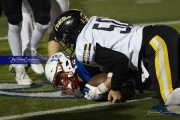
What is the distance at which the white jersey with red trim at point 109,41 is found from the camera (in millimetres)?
4691

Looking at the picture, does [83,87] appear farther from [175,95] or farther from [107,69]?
[175,95]

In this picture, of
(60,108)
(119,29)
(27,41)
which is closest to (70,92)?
(60,108)

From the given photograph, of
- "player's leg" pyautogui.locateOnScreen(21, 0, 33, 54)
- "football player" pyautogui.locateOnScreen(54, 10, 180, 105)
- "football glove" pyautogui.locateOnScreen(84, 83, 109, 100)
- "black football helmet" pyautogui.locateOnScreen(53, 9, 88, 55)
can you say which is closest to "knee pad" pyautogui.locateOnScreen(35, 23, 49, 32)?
"player's leg" pyautogui.locateOnScreen(21, 0, 33, 54)

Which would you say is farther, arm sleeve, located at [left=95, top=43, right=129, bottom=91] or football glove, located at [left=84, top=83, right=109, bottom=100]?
football glove, located at [left=84, top=83, right=109, bottom=100]

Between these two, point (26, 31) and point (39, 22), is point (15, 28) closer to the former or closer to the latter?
point (39, 22)

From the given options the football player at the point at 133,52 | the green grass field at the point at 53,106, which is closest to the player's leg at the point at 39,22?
the green grass field at the point at 53,106

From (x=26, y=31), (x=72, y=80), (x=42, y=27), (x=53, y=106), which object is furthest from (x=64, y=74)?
(x=26, y=31)

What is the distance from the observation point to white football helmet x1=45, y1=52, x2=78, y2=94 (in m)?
5.11

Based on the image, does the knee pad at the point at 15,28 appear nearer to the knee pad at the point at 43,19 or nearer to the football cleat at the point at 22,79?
the knee pad at the point at 43,19

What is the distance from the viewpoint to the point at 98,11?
1186cm

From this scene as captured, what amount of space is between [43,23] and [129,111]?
5.94 ft

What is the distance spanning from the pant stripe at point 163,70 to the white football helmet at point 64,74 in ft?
2.77

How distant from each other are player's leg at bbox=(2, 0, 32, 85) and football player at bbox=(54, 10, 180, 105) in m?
0.98

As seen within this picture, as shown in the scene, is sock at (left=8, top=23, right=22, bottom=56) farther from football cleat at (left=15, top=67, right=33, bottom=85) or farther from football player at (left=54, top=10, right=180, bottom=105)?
football player at (left=54, top=10, right=180, bottom=105)
